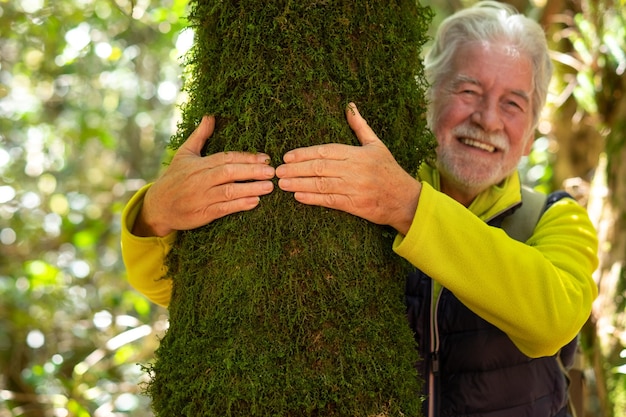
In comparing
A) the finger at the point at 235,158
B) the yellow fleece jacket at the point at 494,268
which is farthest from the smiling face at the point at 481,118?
the finger at the point at 235,158

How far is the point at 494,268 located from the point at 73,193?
6125 millimetres

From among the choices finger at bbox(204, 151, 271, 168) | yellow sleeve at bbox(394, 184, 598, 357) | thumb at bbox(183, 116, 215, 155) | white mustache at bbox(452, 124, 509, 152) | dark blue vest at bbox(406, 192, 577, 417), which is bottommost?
dark blue vest at bbox(406, 192, 577, 417)

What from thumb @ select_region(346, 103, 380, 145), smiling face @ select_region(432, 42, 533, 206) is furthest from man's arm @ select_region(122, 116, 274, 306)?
smiling face @ select_region(432, 42, 533, 206)

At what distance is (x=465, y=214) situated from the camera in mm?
1839

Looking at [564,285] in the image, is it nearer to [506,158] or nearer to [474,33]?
[506,158]

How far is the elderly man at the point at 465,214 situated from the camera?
169 cm

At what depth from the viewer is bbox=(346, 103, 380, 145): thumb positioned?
5.67ft

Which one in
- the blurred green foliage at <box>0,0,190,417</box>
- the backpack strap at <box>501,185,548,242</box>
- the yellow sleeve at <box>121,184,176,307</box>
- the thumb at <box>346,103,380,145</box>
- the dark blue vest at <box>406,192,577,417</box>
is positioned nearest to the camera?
the thumb at <box>346,103,380,145</box>

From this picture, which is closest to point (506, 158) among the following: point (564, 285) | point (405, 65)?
point (564, 285)

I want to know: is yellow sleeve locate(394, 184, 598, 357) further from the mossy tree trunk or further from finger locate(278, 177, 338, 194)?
finger locate(278, 177, 338, 194)

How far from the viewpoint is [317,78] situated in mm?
1695

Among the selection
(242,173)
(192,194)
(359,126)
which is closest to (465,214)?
(359,126)

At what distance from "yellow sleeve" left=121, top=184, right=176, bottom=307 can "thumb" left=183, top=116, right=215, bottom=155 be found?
324 millimetres

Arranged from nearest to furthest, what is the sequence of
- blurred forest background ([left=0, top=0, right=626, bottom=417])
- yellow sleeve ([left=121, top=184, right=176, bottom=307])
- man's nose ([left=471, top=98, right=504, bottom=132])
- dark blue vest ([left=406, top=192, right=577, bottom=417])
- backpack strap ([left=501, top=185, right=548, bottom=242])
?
yellow sleeve ([left=121, top=184, right=176, bottom=307]) → dark blue vest ([left=406, top=192, right=577, bottom=417]) → backpack strap ([left=501, top=185, right=548, bottom=242]) → man's nose ([left=471, top=98, right=504, bottom=132]) → blurred forest background ([left=0, top=0, right=626, bottom=417])
